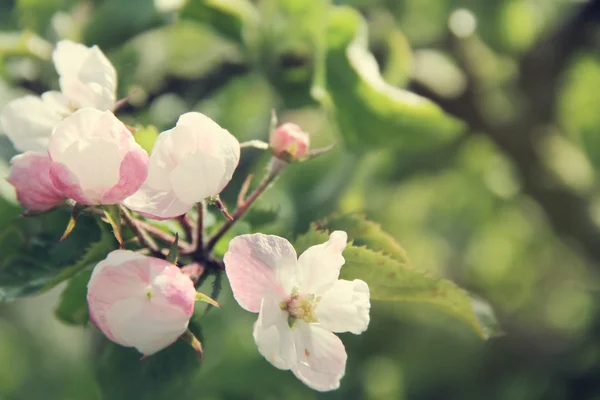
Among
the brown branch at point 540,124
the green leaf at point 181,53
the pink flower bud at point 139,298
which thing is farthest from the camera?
the brown branch at point 540,124

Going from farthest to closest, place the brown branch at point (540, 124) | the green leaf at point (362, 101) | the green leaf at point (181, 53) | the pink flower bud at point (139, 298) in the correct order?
1. the brown branch at point (540, 124)
2. the green leaf at point (181, 53)
3. the green leaf at point (362, 101)
4. the pink flower bud at point (139, 298)

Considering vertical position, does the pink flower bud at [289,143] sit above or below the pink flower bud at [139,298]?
above

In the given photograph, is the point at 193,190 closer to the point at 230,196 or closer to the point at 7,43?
the point at 230,196

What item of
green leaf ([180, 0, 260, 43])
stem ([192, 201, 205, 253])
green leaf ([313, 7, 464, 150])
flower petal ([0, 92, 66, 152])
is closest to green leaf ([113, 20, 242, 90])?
green leaf ([180, 0, 260, 43])

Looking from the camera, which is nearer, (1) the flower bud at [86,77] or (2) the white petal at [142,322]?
(2) the white petal at [142,322]

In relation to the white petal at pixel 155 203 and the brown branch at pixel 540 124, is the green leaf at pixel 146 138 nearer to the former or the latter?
the white petal at pixel 155 203

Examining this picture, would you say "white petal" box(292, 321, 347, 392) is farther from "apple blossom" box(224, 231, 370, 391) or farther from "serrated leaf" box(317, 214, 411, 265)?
"serrated leaf" box(317, 214, 411, 265)

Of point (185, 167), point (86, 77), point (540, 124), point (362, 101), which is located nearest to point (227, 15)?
point (362, 101)

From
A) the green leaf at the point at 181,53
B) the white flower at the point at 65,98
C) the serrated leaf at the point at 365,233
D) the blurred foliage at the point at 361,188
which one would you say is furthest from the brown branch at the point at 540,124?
the white flower at the point at 65,98

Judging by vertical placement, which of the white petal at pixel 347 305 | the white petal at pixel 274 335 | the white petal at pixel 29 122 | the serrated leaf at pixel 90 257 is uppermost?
the white petal at pixel 347 305
